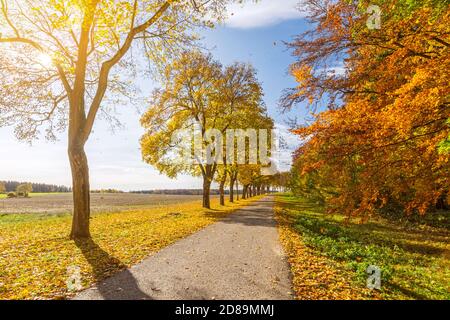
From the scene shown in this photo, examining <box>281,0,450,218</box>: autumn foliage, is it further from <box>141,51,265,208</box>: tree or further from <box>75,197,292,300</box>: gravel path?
<box>141,51,265,208</box>: tree

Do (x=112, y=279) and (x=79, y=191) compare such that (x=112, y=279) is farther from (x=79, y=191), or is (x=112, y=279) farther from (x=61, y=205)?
(x=61, y=205)

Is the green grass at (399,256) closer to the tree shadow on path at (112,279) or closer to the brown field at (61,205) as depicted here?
the tree shadow on path at (112,279)

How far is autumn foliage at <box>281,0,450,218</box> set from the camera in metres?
6.64

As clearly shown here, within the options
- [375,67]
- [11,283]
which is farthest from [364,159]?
[11,283]

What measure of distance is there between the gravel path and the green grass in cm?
195

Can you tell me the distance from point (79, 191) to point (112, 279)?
583 cm

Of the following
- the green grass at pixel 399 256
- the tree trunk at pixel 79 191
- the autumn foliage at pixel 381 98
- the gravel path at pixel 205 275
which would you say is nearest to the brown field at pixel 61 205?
the tree trunk at pixel 79 191

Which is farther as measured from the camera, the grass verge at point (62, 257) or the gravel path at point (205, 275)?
the grass verge at point (62, 257)

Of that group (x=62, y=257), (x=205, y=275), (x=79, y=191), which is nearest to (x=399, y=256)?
(x=205, y=275)

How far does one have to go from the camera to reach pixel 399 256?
424 inches

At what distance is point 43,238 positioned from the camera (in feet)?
37.5

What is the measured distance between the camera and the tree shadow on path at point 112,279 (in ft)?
18.0

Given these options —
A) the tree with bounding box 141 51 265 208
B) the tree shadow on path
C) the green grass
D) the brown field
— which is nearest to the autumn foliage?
the green grass

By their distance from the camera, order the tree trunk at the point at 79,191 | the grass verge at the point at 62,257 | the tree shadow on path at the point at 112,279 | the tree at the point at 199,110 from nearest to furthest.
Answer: the tree shadow on path at the point at 112,279
the grass verge at the point at 62,257
the tree trunk at the point at 79,191
the tree at the point at 199,110
